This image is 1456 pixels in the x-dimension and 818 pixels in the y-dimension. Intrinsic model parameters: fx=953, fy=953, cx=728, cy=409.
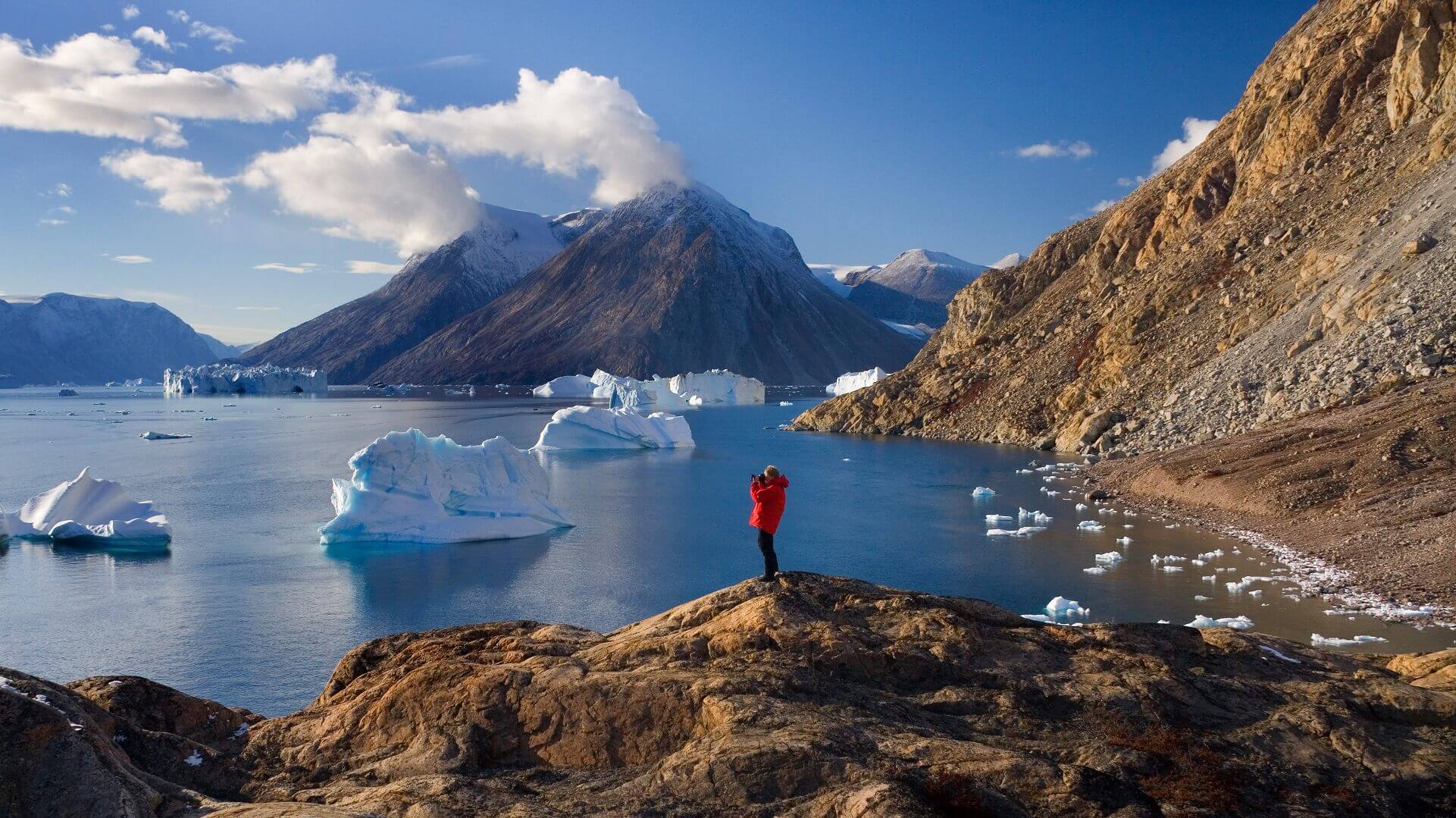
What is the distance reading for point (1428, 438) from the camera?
20.4m

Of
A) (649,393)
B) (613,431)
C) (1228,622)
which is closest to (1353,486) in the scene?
(1228,622)

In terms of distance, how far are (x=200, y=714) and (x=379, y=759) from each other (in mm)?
1946

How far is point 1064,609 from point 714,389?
8077cm

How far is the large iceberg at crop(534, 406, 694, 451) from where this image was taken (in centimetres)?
4775

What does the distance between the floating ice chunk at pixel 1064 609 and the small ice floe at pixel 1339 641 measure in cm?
331

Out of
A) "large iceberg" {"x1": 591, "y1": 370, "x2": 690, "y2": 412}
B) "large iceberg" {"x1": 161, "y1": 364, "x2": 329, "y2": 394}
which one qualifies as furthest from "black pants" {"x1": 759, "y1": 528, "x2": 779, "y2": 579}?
"large iceberg" {"x1": 161, "y1": 364, "x2": 329, "y2": 394}

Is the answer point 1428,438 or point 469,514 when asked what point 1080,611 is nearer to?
point 1428,438

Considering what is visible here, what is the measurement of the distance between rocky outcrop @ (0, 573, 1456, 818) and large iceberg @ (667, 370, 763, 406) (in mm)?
85160

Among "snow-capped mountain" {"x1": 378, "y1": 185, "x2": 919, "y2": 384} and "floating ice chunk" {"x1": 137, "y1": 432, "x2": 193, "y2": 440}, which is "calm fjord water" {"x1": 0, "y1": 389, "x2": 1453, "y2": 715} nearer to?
"floating ice chunk" {"x1": 137, "y1": 432, "x2": 193, "y2": 440}

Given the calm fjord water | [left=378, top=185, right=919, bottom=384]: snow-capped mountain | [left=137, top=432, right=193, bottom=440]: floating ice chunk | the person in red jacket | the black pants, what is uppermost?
[left=378, top=185, right=919, bottom=384]: snow-capped mountain

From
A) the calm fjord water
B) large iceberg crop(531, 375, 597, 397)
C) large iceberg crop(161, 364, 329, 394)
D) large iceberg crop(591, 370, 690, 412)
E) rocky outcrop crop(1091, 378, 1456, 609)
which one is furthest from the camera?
large iceberg crop(161, 364, 329, 394)

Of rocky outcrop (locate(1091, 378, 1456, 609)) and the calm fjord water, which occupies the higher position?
rocky outcrop (locate(1091, 378, 1456, 609))

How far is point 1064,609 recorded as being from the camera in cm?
1563

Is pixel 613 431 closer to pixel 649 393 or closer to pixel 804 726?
pixel 649 393
